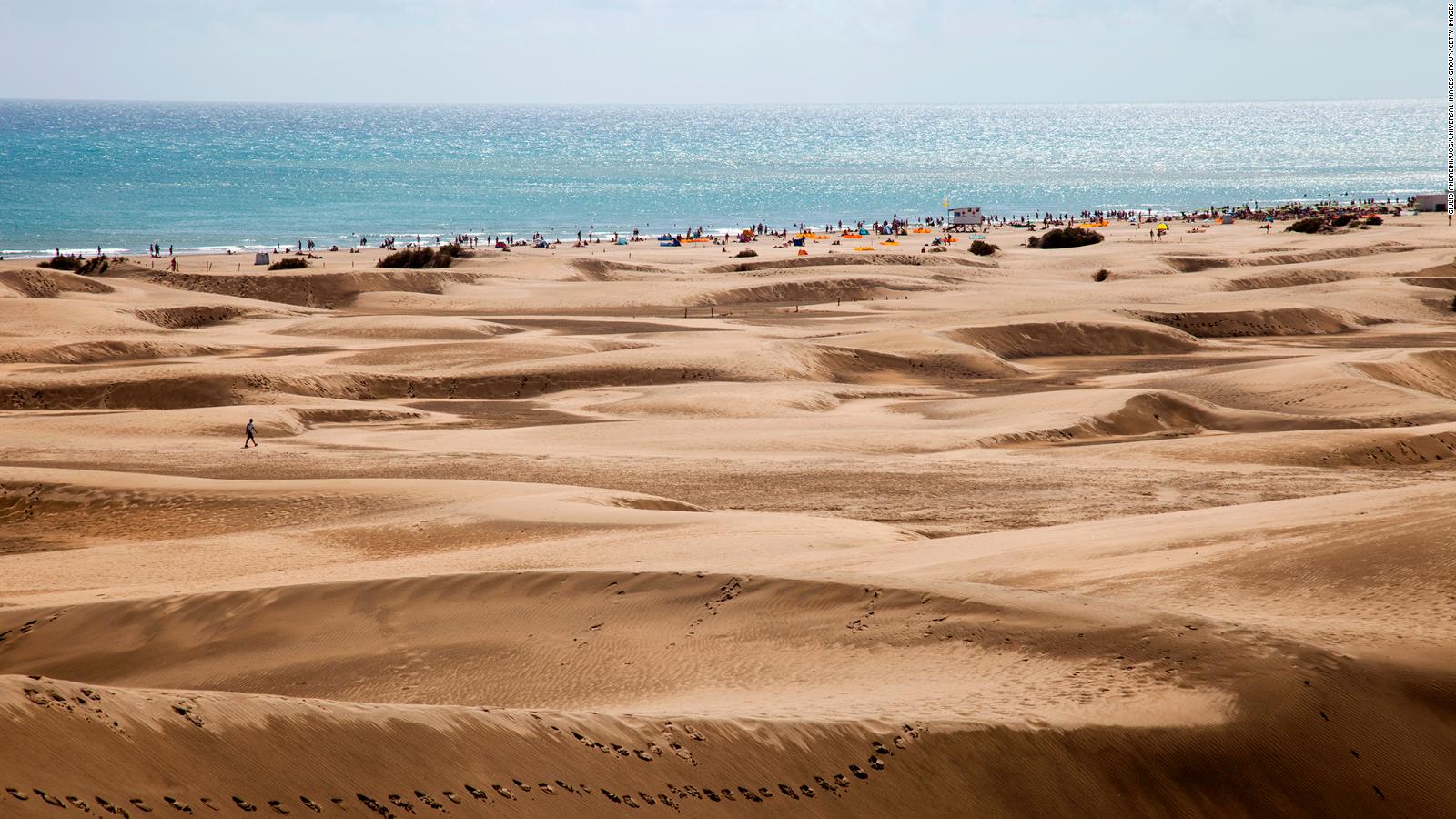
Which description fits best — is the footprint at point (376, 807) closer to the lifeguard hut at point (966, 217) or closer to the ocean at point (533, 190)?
the ocean at point (533, 190)

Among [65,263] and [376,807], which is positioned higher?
[376,807]

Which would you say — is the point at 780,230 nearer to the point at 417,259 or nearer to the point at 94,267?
the point at 417,259

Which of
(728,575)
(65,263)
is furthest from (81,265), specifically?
(728,575)

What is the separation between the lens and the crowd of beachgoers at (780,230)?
83.2 meters

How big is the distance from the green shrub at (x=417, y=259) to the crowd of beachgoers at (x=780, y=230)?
12.9m

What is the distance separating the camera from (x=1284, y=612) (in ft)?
38.2

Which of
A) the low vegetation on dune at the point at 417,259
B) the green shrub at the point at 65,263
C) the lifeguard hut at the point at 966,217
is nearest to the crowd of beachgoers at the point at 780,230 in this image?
the lifeguard hut at the point at 966,217

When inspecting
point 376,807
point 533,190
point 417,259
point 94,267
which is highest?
point 533,190

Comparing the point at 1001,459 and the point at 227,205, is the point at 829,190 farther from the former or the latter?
the point at 1001,459

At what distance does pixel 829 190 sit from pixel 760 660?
431ft

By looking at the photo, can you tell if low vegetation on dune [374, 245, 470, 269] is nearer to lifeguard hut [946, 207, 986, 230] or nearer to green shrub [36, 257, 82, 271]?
green shrub [36, 257, 82, 271]

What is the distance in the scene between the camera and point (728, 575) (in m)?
12.7

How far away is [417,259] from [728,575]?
53125 mm

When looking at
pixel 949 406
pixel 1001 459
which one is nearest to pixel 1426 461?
pixel 1001 459
